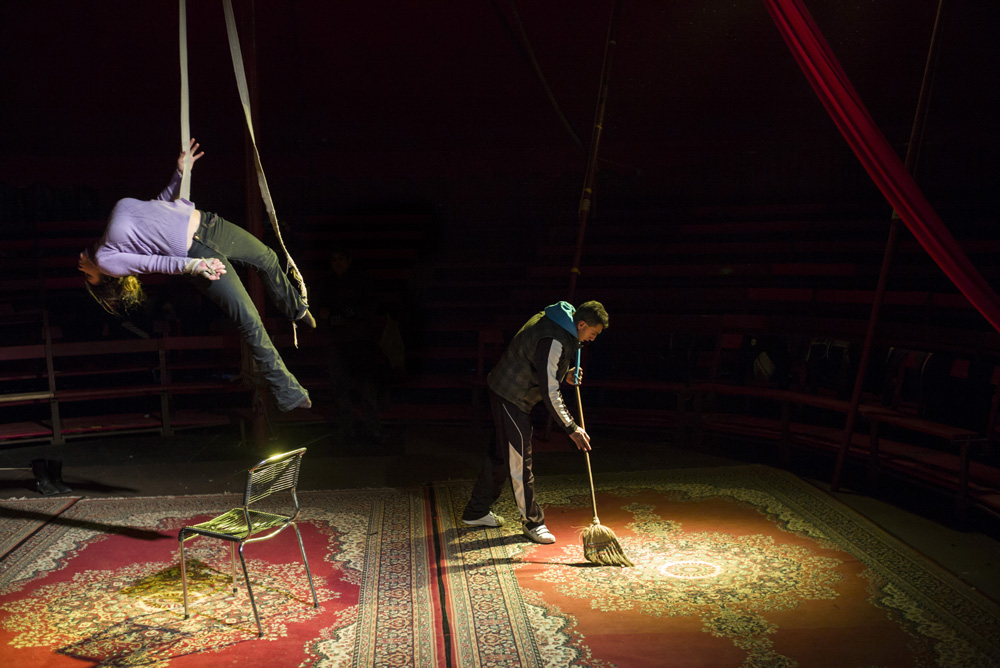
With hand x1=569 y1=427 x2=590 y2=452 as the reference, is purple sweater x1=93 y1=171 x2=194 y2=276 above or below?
above

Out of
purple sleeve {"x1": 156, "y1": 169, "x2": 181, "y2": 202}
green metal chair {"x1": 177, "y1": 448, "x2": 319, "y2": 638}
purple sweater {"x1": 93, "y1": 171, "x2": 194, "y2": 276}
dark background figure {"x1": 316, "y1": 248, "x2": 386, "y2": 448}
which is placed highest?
purple sleeve {"x1": 156, "y1": 169, "x2": 181, "y2": 202}

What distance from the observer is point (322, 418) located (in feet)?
21.4

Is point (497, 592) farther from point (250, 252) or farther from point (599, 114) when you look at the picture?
point (599, 114)

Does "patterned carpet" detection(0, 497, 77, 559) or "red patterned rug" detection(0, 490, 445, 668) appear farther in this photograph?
"patterned carpet" detection(0, 497, 77, 559)

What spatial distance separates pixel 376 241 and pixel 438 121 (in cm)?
Result: 152

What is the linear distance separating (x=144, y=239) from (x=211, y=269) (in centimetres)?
31

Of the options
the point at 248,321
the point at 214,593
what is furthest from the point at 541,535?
the point at 248,321

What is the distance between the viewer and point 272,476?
10.6 ft

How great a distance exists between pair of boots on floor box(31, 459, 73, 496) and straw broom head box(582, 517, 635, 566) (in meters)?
3.54

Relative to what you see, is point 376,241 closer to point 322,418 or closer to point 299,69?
point 299,69

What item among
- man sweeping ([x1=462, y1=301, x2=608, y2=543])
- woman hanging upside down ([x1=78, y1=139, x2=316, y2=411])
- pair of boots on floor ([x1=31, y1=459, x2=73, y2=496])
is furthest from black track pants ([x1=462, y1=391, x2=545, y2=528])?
pair of boots on floor ([x1=31, y1=459, x2=73, y2=496])

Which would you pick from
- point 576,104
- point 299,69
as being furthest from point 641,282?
point 299,69

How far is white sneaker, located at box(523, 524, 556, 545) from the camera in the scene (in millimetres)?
4070

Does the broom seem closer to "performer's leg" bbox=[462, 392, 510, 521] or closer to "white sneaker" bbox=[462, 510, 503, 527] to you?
"performer's leg" bbox=[462, 392, 510, 521]
